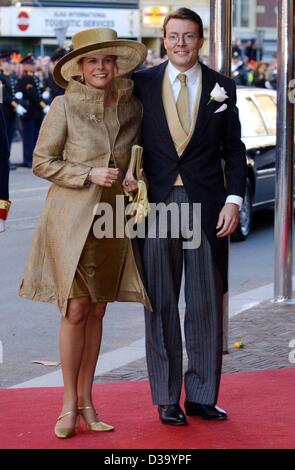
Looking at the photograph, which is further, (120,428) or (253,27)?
(253,27)

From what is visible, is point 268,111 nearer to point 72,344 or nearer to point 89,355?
point 89,355

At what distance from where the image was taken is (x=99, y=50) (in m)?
5.75

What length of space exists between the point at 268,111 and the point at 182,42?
9441 mm

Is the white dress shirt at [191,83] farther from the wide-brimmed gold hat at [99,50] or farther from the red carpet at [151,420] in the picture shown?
the red carpet at [151,420]

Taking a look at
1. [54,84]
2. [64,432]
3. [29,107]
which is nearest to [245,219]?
[54,84]

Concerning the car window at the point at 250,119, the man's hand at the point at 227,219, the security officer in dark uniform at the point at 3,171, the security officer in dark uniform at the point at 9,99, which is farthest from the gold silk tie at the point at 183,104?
the security officer in dark uniform at the point at 9,99

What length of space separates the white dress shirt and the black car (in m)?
8.08

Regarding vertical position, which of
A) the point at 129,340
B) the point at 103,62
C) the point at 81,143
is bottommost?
the point at 129,340

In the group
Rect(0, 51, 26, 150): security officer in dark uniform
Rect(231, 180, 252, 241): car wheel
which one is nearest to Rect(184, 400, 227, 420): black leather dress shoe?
Rect(231, 180, 252, 241): car wheel

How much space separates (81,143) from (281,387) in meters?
2.06

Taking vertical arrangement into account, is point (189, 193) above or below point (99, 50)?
below
